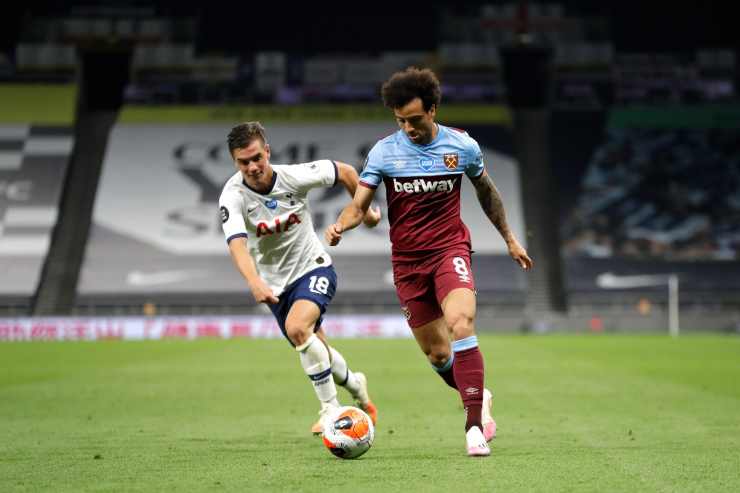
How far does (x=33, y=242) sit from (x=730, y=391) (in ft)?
93.6

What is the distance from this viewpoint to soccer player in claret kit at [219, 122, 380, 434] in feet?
27.4

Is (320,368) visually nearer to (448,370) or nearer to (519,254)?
(448,370)

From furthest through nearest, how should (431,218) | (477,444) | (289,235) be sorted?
(289,235) < (431,218) < (477,444)

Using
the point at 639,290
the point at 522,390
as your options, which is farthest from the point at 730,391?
the point at 639,290

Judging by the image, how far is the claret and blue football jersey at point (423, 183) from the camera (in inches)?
311

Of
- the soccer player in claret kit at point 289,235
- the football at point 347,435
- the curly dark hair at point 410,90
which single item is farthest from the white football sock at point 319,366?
the curly dark hair at point 410,90

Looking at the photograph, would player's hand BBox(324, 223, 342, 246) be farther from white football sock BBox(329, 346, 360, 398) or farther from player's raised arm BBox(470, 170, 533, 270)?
white football sock BBox(329, 346, 360, 398)

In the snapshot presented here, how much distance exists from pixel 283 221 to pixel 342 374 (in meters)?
1.39

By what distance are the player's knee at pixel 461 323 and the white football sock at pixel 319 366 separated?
55.0 inches

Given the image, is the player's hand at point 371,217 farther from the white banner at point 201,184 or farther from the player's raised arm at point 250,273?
the white banner at point 201,184

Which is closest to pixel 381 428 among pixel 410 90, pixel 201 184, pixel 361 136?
pixel 410 90

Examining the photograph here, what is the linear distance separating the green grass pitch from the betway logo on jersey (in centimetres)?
184

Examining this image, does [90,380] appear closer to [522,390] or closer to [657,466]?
[522,390]

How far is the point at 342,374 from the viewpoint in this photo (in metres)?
9.24
